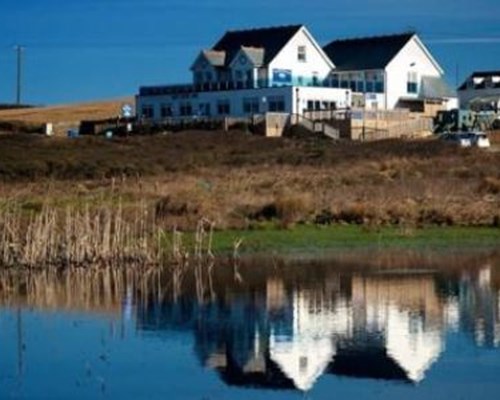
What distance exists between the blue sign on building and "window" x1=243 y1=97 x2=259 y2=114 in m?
3.21

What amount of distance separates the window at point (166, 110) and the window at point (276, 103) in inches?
335

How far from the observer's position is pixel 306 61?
100 metres

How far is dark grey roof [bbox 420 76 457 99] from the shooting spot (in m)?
106

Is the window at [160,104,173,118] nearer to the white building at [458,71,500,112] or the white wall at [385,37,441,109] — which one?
the white wall at [385,37,441,109]

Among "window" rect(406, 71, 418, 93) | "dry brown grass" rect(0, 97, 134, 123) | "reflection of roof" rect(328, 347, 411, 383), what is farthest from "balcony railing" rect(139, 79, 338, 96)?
"reflection of roof" rect(328, 347, 411, 383)

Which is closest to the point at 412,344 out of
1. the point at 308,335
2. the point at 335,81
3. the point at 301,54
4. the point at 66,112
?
the point at 308,335

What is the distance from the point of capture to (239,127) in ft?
271

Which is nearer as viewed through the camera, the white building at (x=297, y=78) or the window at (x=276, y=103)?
the window at (x=276, y=103)

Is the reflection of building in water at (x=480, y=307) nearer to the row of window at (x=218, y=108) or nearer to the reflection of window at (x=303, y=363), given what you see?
the reflection of window at (x=303, y=363)

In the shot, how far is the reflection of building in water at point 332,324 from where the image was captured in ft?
66.8

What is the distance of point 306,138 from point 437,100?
28.7m

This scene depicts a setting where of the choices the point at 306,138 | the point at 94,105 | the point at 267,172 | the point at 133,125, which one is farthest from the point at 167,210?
the point at 94,105

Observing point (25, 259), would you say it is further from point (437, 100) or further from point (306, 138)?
point (437, 100)

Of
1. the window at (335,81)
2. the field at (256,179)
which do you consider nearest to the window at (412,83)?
A: the window at (335,81)
